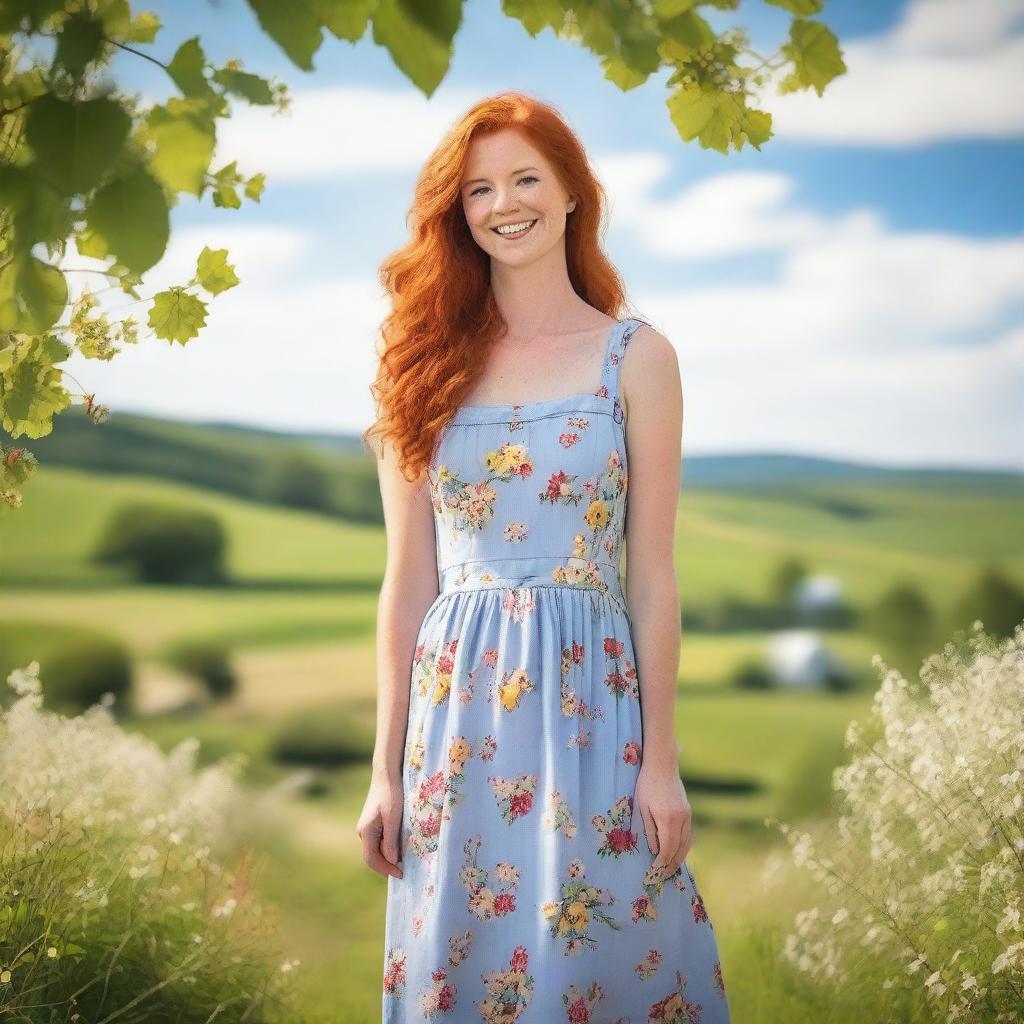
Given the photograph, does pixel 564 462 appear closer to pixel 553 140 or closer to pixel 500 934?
pixel 553 140

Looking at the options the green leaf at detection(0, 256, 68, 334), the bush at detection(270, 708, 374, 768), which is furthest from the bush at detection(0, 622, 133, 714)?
the green leaf at detection(0, 256, 68, 334)

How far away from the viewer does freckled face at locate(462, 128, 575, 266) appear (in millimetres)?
1892

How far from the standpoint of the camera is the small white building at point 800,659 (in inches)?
194

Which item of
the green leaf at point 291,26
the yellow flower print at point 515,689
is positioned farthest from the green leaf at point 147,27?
the yellow flower print at point 515,689

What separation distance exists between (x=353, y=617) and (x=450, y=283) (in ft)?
11.7

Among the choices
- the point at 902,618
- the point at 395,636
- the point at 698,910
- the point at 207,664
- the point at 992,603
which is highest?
the point at 395,636

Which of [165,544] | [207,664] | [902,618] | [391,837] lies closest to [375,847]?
[391,837]

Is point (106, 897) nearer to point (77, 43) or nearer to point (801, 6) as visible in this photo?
point (77, 43)

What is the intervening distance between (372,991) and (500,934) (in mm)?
1937

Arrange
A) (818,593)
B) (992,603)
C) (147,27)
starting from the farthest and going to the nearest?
(818,593) → (992,603) → (147,27)

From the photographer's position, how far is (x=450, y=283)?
2004mm

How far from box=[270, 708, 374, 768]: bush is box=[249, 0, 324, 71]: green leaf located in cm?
434

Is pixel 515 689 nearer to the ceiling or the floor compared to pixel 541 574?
nearer to the floor

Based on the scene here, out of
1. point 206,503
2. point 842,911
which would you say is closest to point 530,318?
point 842,911
